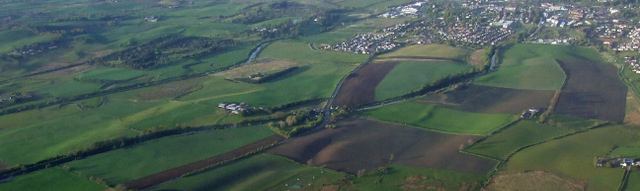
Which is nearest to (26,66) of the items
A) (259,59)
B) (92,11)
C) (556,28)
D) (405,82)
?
(259,59)

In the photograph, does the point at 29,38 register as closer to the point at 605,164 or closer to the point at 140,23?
the point at 140,23

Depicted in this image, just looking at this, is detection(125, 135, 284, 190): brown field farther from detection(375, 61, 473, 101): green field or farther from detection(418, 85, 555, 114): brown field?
detection(418, 85, 555, 114): brown field

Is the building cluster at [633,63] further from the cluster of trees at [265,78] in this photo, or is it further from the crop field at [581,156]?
the cluster of trees at [265,78]

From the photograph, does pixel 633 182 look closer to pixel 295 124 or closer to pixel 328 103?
pixel 295 124

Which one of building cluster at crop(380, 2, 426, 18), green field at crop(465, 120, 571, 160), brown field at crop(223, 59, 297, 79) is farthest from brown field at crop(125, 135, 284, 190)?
building cluster at crop(380, 2, 426, 18)

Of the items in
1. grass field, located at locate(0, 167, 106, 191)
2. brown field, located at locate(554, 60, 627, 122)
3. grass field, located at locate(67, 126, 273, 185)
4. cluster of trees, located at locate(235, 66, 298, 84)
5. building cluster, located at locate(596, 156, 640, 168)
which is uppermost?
brown field, located at locate(554, 60, 627, 122)

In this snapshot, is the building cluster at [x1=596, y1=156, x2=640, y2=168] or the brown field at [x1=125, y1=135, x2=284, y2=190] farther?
the building cluster at [x1=596, y1=156, x2=640, y2=168]
